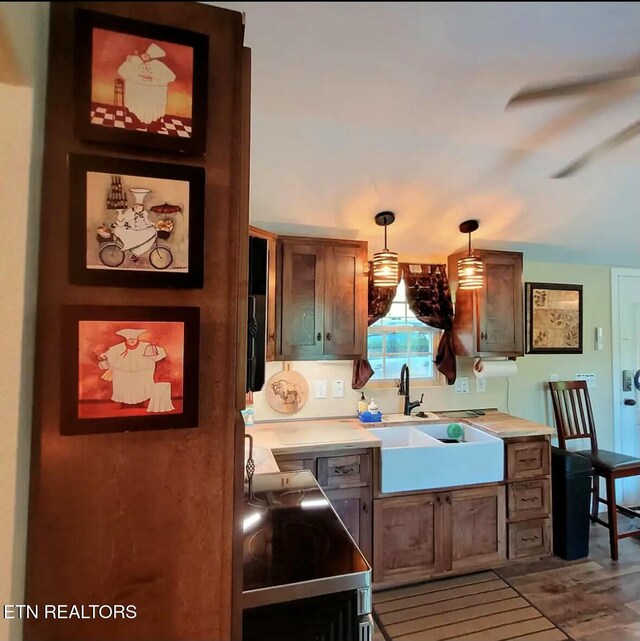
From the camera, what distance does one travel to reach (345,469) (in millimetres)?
2340

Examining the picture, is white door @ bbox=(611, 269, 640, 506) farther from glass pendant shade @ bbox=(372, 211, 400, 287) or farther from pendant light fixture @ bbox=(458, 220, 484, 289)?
glass pendant shade @ bbox=(372, 211, 400, 287)

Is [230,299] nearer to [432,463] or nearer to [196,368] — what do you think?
[196,368]

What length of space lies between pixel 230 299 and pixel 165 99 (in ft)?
1.30

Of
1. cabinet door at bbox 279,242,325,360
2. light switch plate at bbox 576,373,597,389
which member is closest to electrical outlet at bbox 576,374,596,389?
light switch plate at bbox 576,373,597,389

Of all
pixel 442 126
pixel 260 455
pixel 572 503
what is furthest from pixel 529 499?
pixel 442 126

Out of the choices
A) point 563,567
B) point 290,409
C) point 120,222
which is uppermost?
point 120,222

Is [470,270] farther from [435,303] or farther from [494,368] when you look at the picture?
[494,368]

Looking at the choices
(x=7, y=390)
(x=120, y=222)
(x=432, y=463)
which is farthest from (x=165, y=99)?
(x=432, y=463)

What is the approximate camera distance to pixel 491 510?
8.39 feet

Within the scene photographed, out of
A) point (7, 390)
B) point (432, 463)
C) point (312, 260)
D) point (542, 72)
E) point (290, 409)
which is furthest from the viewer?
point (290, 409)

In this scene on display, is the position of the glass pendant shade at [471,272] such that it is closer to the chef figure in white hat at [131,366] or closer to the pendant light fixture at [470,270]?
the pendant light fixture at [470,270]

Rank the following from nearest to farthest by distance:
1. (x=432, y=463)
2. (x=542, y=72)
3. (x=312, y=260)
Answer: (x=542, y=72)
(x=432, y=463)
(x=312, y=260)

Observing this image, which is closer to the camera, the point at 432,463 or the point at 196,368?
the point at 196,368

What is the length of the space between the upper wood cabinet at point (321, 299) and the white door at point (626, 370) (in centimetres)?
251
